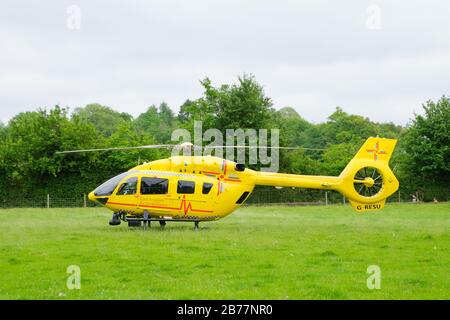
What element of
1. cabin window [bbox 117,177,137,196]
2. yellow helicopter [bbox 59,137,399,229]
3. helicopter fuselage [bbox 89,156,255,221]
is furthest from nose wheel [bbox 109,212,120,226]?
cabin window [bbox 117,177,137,196]

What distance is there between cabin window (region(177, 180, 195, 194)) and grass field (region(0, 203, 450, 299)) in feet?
4.93

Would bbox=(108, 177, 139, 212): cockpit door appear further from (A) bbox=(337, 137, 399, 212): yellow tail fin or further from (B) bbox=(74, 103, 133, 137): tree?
(B) bbox=(74, 103, 133, 137): tree

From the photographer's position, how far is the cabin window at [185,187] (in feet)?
72.5

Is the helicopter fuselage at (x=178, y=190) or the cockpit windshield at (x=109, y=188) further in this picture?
the cockpit windshield at (x=109, y=188)

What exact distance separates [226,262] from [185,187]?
28.1ft

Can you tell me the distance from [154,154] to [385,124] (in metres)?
70.2

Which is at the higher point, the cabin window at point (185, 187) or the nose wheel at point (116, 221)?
the cabin window at point (185, 187)

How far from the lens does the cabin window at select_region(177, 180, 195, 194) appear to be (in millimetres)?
22094

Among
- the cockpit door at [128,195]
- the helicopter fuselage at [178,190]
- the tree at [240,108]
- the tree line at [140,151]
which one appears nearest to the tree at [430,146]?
the tree line at [140,151]

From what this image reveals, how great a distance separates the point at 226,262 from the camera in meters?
13.8

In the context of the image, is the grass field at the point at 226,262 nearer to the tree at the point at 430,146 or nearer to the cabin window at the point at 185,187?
the cabin window at the point at 185,187

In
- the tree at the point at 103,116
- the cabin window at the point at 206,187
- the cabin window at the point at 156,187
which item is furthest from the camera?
the tree at the point at 103,116

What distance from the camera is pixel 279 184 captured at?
22656 millimetres

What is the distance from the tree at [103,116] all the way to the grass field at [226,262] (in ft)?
283
